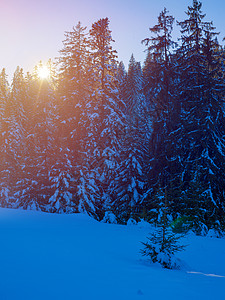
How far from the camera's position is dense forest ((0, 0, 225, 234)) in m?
15.7

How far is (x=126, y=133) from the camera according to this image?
19.9 metres

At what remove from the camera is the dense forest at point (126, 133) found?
15.7 meters

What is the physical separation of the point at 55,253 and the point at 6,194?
869 inches

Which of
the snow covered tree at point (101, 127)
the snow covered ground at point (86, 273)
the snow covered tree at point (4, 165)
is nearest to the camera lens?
the snow covered ground at point (86, 273)

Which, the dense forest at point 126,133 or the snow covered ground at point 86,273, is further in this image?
the dense forest at point 126,133

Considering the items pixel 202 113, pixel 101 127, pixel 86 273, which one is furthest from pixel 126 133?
pixel 86 273

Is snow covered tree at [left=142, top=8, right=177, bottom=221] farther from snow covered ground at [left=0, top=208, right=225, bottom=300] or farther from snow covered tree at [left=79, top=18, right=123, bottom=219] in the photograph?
snow covered ground at [left=0, top=208, right=225, bottom=300]

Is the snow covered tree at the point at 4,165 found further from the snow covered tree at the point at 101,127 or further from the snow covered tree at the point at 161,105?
the snow covered tree at the point at 161,105

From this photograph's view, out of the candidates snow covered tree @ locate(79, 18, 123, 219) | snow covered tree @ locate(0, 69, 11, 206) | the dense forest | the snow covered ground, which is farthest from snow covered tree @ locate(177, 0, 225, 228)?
snow covered tree @ locate(0, 69, 11, 206)

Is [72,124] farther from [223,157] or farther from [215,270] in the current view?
[215,270]

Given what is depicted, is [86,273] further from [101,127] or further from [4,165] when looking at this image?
[4,165]

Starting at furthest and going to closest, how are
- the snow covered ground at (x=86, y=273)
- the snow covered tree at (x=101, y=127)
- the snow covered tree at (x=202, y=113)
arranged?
the snow covered tree at (x=101, y=127) → the snow covered tree at (x=202, y=113) → the snow covered ground at (x=86, y=273)

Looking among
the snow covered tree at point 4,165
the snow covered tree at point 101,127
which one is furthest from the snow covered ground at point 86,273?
the snow covered tree at point 4,165

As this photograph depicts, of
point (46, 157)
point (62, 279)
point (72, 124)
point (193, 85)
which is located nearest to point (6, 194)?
point (46, 157)
